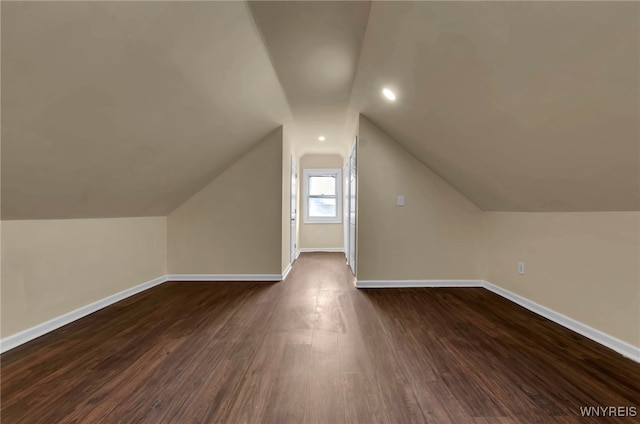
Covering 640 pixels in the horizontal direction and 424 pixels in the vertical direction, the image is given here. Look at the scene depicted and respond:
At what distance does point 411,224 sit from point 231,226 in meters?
2.41

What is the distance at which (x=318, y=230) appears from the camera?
6.83 m

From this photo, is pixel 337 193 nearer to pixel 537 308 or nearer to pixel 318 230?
pixel 318 230

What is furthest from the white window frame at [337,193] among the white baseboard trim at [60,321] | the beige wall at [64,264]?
the white baseboard trim at [60,321]

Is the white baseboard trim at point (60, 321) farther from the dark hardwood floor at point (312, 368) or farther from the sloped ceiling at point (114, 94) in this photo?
the sloped ceiling at point (114, 94)

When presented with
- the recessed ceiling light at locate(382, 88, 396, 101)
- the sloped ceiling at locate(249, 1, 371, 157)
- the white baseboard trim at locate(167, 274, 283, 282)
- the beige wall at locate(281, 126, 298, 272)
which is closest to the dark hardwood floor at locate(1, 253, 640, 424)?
the white baseboard trim at locate(167, 274, 283, 282)

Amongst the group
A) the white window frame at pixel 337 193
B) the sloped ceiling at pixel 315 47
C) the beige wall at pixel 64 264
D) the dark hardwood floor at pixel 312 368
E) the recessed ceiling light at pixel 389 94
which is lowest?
the dark hardwood floor at pixel 312 368

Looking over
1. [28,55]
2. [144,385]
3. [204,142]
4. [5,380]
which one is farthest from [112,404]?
[204,142]

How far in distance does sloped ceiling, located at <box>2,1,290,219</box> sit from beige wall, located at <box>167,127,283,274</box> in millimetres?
901

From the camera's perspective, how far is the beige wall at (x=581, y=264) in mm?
2004

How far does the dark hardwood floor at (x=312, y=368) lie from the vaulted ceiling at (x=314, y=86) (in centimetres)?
108

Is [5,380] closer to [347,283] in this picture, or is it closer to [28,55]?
[28,55]

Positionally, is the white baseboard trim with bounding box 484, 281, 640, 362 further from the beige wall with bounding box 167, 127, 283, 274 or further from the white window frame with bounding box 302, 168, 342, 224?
the white window frame with bounding box 302, 168, 342, 224

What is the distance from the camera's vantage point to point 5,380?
5.44 feet

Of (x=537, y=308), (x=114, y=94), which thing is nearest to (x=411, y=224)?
(x=537, y=308)
